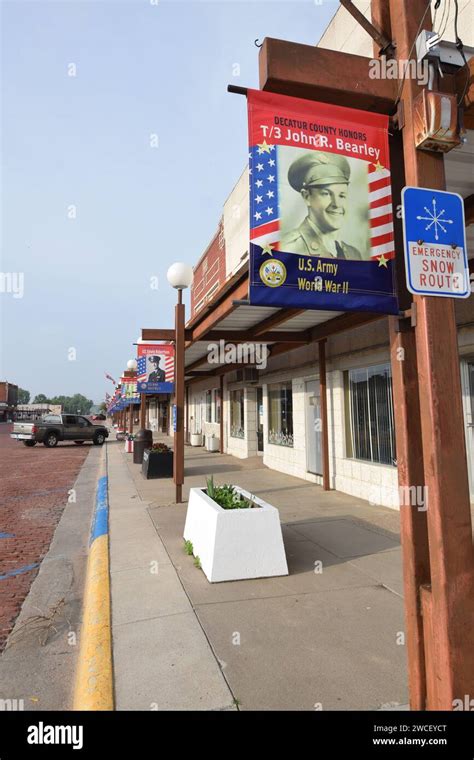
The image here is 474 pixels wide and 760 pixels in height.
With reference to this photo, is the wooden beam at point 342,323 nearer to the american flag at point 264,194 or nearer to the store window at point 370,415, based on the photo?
the store window at point 370,415

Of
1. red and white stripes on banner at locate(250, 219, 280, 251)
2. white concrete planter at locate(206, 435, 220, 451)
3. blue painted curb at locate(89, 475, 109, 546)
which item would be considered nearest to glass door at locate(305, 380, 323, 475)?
blue painted curb at locate(89, 475, 109, 546)

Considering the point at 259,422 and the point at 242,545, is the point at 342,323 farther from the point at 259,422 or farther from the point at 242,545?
the point at 259,422

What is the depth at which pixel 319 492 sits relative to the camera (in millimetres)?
9188

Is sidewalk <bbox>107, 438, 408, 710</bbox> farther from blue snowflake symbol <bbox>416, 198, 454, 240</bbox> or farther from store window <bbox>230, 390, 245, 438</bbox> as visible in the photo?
store window <bbox>230, 390, 245, 438</bbox>

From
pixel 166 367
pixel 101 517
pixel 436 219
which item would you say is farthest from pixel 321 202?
pixel 166 367

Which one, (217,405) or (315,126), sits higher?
(315,126)

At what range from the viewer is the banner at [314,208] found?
2525mm

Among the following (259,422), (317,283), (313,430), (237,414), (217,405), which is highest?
(317,283)

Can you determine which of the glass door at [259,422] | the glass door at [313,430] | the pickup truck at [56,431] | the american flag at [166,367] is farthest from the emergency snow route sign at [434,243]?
the pickup truck at [56,431]

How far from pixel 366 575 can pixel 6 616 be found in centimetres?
356

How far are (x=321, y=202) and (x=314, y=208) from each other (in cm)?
5

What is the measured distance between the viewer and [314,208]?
2588 mm

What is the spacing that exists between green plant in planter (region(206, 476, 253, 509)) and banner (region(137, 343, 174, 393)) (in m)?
6.09
